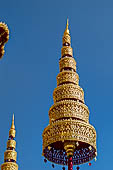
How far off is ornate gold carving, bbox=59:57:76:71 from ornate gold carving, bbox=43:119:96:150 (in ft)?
15.6

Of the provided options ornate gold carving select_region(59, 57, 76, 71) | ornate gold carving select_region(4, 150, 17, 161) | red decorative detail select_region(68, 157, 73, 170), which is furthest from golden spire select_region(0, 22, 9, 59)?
ornate gold carving select_region(4, 150, 17, 161)

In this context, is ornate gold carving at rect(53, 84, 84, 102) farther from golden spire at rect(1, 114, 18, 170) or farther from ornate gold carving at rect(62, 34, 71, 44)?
golden spire at rect(1, 114, 18, 170)

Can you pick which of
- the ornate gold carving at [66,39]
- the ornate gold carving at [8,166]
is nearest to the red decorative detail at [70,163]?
the ornate gold carving at [66,39]

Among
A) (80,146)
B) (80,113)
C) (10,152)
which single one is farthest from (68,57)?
(10,152)

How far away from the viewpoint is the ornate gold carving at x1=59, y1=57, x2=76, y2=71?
902 inches

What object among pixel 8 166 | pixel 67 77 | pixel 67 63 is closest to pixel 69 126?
pixel 67 77

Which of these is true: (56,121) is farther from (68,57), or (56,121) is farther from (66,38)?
(66,38)

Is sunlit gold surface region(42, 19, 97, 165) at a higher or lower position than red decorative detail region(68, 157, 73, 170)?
higher

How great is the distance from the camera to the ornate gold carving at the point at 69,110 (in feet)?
65.1

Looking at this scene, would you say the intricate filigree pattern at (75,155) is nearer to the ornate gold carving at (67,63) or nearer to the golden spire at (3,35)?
the ornate gold carving at (67,63)

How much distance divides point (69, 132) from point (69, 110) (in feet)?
4.98

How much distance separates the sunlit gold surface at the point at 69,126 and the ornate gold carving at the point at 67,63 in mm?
111

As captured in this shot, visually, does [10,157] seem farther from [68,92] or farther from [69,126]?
[69,126]

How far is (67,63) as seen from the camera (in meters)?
23.0
